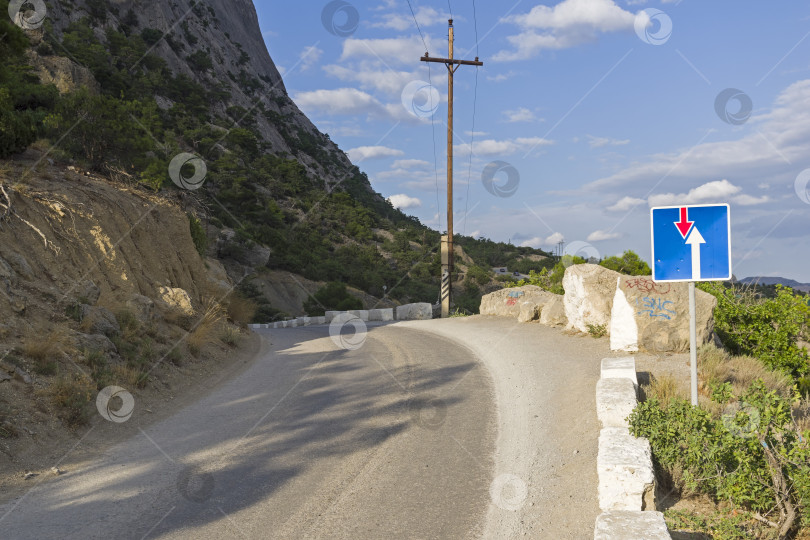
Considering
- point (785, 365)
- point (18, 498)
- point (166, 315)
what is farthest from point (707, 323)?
point (166, 315)

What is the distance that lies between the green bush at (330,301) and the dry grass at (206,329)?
87.0ft

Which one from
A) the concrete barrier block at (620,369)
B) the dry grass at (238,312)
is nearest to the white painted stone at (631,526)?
the concrete barrier block at (620,369)

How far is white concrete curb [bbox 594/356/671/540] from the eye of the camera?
13.4 ft

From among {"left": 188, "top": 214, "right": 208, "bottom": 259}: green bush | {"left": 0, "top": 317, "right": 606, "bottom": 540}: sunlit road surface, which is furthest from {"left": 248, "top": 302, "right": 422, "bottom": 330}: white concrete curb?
{"left": 0, "top": 317, "right": 606, "bottom": 540}: sunlit road surface

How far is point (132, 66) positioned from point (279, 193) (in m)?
21.0

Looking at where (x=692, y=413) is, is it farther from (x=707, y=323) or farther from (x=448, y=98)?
(x=448, y=98)

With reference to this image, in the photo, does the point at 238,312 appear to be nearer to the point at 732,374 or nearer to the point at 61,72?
the point at 732,374

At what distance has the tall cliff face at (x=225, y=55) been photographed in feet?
229

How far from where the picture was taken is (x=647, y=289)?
11.1 meters

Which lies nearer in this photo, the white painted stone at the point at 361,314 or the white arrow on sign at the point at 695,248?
the white arrow on sign at the point at 695,248

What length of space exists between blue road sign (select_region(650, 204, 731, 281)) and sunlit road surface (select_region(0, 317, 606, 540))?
221cm

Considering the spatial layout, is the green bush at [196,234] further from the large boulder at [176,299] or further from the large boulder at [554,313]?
the large boulder at [554,313]

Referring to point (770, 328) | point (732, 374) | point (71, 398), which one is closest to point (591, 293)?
point (770, 328)

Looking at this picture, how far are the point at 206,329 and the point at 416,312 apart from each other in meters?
17.4
